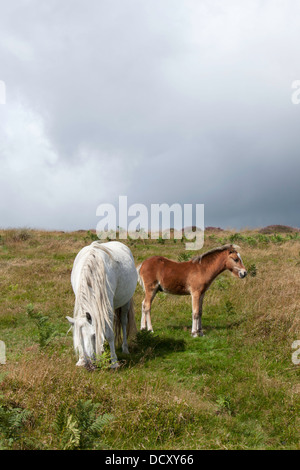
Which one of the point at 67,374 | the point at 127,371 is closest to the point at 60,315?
the point at 127,371

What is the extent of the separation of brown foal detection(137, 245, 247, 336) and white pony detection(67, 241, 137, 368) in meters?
1.47

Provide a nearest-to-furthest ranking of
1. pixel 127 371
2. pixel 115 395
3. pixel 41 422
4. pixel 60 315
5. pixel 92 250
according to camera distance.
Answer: pixel 41 422 → pixel 115 395 → pixel 127 371 → pixel 92 250 → pixel 60 315

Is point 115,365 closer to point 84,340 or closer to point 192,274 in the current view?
point 84,340

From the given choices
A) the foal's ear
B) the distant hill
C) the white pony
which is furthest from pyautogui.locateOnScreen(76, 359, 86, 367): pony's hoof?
the distant hill

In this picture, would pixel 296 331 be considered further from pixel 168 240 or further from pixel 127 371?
pixel 168 240

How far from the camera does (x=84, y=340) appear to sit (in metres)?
5.76

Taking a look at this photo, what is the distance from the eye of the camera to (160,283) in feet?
31.9

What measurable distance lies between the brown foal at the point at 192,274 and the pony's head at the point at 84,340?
3881mm

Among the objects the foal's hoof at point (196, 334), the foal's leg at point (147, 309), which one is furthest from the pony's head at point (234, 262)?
the foal's leg at point (147, 309)

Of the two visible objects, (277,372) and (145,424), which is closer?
(145,424)

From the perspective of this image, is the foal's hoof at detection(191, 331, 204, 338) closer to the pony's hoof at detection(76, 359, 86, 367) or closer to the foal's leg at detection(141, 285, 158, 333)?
the foal's leg at detection(141, 285, 158, 333)

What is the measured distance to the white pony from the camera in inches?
228

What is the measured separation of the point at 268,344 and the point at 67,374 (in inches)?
172

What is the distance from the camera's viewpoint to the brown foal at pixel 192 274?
9.41 meters
